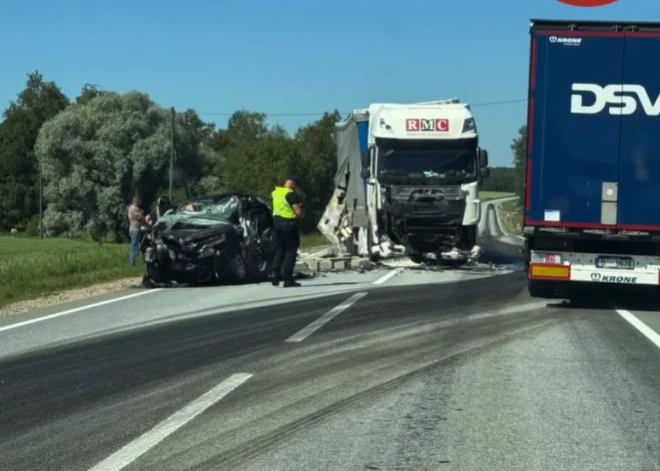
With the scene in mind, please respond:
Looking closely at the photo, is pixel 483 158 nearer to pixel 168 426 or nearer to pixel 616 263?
pixel 616 263

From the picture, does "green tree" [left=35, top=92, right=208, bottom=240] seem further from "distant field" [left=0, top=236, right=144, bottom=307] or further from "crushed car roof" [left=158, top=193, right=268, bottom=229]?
"crushed car roof" [left=158, top=193, right=268, bottom=229]

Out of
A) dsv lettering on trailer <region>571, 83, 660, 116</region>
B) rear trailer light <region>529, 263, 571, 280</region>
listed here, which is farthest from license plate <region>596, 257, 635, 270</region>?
dsv lettering on trailer <region>571, 83, 660, 116</region>

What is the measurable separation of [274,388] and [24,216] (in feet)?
312

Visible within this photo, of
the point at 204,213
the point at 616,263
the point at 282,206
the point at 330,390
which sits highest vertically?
the point at 282,206

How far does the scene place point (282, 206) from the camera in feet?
52.5

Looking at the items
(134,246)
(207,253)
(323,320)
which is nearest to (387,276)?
(207,253)

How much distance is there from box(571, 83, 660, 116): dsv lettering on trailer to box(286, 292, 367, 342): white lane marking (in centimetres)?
404

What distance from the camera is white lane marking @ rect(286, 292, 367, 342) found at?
10.4 metres

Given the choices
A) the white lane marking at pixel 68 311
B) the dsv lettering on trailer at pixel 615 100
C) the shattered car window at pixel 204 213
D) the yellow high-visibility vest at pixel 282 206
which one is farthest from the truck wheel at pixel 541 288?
the white lane marking at pixel 68 311

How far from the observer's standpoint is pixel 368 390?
300 inches

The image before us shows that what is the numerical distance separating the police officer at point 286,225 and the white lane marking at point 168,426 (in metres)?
7.83

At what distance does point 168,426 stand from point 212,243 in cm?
1014

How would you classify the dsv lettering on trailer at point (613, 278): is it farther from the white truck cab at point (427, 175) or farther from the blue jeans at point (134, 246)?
the blue jeans at point (134, 246)

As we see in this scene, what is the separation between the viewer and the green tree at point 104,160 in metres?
66.9
